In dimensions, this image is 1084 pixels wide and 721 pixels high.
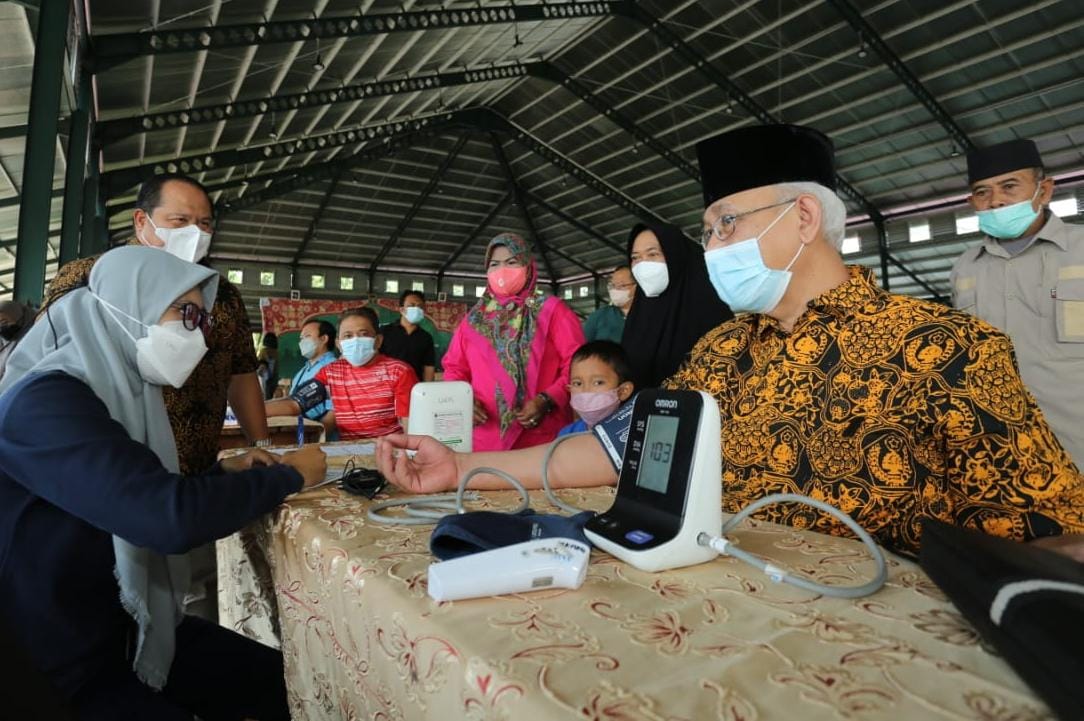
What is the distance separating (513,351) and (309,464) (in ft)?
4.24

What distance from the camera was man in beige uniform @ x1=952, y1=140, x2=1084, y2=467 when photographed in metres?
2.16

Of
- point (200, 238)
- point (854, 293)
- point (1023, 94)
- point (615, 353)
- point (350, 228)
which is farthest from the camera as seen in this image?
point (350, 228)

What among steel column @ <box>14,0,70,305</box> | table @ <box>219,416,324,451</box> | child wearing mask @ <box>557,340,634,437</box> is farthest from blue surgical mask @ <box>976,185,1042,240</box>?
steel column @ <box>14,0,70,305</box>

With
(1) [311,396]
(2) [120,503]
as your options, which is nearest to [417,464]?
(2) [120,503]

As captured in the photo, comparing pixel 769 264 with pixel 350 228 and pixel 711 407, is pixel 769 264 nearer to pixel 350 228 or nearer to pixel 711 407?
pixel 711 407

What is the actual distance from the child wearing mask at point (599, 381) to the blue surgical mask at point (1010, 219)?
1459 mm

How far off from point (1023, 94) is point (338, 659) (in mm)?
11476

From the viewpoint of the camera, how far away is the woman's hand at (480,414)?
222 cm

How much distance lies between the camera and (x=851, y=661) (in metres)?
0.53

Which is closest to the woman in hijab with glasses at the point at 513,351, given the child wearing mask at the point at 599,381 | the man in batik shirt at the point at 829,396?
the child wearing mask at the point at 599,381

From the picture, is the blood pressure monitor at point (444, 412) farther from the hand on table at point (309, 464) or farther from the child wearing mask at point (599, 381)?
the child wearing mask at point (599, 381)

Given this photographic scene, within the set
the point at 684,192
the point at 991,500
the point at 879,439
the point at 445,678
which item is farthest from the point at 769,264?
the point at 684,192

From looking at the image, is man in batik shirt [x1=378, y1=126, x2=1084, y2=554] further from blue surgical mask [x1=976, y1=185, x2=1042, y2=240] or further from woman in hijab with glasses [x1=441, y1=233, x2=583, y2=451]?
blue surgical mask [x1=976, y1=185, x2=1042, y2=240]

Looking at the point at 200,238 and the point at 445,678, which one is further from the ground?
the point at 200,238
